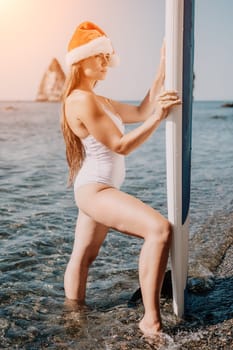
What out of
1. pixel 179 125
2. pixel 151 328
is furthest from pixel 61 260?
pixel 179 125

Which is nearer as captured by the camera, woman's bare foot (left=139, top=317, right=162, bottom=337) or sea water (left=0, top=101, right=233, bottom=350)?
woman's bare foot (left=139, top=317, right=162, bottom=337)

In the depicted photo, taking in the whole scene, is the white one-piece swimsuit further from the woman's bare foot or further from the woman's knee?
the woman's bare foot

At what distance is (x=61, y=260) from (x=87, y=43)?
1351mm

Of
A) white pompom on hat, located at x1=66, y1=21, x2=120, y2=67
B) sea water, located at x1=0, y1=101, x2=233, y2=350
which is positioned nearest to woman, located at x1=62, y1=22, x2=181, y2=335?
white pompom on hat, located at x1=66, y1=21, x2=120, y2=67

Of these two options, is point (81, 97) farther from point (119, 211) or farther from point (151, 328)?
point (151, 328)

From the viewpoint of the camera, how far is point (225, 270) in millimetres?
2625

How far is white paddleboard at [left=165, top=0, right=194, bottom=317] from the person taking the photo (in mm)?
1812

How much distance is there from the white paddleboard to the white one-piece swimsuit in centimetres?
19

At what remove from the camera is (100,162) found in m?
1.92

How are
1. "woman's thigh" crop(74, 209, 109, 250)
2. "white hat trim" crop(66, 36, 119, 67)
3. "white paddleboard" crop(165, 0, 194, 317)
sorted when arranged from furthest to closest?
"woman's thigh" crop(74, 209, 109, 250) < "white hat trim" crop(66, 36, 119, 67) < "white paddleboard" crop(165, 0, 194, 317)

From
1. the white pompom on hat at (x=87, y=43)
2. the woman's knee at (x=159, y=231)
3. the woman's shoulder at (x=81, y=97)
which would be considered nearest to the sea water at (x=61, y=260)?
the woman's knee at (x=159, y=231)

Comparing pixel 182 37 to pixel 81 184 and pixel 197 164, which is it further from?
pixel 197 164

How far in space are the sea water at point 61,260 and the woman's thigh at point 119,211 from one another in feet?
1.34

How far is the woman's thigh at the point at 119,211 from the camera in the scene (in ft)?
5.98
